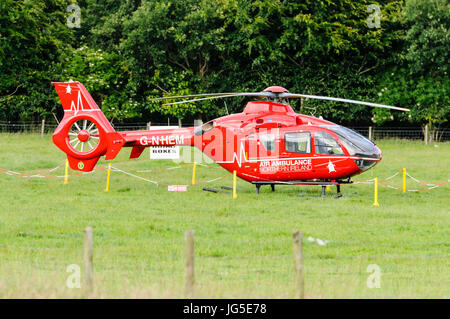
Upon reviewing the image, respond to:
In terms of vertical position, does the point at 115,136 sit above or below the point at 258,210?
above

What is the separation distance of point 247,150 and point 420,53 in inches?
1074

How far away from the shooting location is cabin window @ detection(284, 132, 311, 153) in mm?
23625

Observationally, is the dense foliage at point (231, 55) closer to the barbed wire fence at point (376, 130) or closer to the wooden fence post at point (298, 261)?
the barbed wire fence at point (376, 130)

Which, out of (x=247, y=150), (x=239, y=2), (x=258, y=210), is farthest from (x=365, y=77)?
(x=258, y=210)

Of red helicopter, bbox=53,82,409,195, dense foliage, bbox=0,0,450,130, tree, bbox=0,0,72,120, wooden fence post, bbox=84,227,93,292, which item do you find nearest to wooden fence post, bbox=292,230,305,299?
wooden fence post, bbox=84,227,93,292

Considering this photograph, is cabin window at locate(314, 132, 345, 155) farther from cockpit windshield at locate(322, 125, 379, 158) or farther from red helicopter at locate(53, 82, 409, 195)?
cockpit windshield at locate(322, 125, 379, 158)

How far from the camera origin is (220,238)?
54.0ft

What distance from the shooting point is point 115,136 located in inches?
984

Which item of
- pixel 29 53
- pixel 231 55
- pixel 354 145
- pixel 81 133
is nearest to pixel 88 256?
pixel 354 145

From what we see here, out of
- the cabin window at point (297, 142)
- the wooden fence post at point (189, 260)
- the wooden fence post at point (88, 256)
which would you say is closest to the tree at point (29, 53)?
the cabin window at point (297, 142)

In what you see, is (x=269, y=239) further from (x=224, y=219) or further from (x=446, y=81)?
(x=446, y=81)

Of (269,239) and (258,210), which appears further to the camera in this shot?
(258,210)
